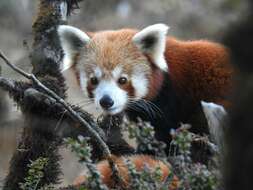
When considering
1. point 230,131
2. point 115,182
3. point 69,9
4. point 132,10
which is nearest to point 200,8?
point 132,10

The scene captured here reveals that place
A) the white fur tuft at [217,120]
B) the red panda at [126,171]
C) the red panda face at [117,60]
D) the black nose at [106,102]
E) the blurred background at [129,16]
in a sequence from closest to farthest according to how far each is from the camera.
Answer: the white fur tuft at [217,120] → the red panda at [126,171] → the black nose at [106,102] → the red panda face at [117,60] → the blurred background at [129,16]

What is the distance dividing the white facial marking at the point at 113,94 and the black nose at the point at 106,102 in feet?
0.08

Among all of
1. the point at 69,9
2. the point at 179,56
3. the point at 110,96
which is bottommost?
the point at 110,96

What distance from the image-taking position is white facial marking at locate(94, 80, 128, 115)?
416 cm

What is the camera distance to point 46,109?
4.19 m

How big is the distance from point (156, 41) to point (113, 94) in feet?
1.88

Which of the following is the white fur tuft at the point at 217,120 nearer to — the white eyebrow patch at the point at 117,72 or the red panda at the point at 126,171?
the red panda at the point at 126,171

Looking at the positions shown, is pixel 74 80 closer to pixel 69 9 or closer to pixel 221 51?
pixel 69 9

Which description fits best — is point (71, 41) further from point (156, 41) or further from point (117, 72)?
point (156, 41)

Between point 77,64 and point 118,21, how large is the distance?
34.9 ft

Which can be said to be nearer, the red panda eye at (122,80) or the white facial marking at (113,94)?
the white facial marking at (113,94)

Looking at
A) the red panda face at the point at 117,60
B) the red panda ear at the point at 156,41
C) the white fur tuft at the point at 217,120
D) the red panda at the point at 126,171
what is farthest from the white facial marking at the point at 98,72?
the white fur tuft at the point at 217,120

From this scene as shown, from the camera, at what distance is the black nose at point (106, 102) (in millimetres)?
4094

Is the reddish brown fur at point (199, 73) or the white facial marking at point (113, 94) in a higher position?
the reddish brown fur at point (199, 73)
